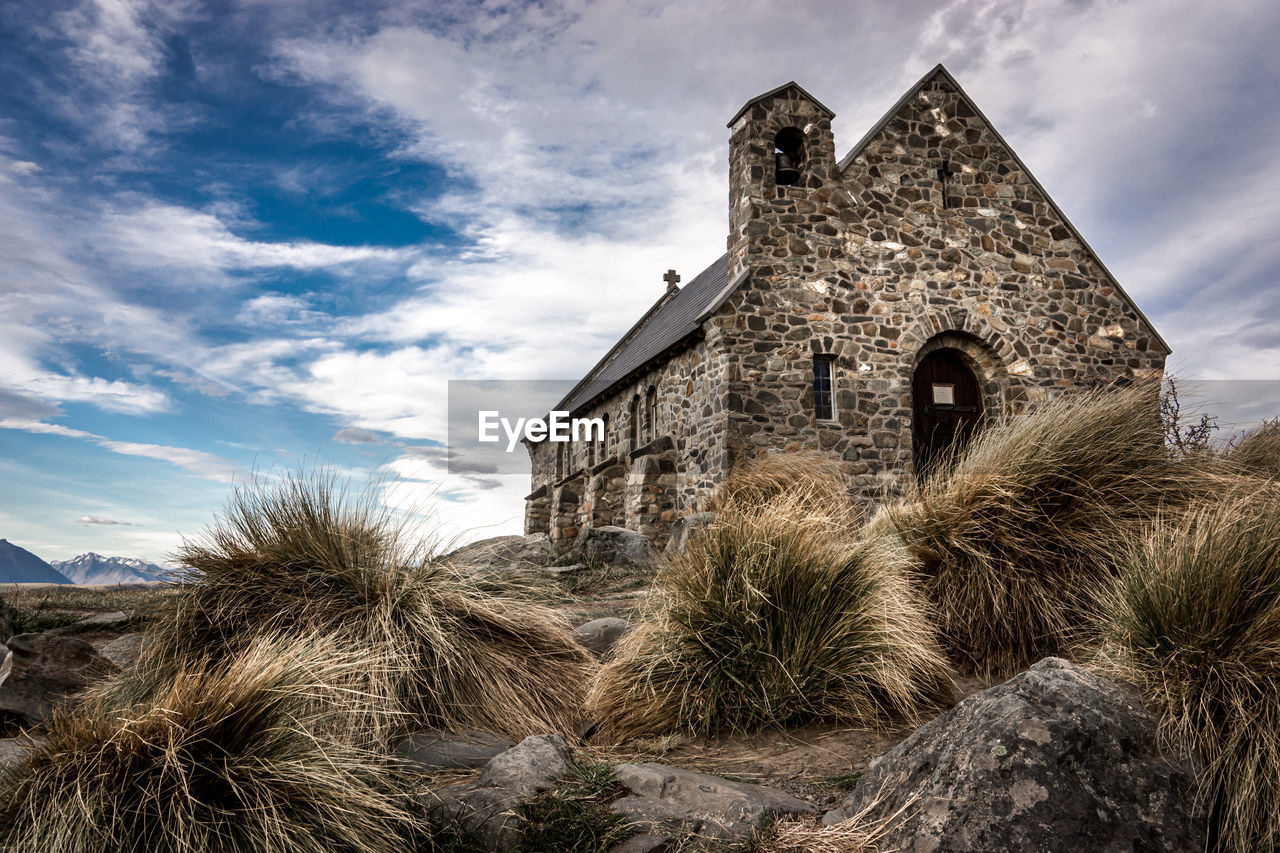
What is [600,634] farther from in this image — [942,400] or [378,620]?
[942,400]

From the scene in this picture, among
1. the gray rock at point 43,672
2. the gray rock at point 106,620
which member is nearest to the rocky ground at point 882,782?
the gray rock at point 43,672

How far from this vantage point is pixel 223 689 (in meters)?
3.31

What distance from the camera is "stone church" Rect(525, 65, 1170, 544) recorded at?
13328mm

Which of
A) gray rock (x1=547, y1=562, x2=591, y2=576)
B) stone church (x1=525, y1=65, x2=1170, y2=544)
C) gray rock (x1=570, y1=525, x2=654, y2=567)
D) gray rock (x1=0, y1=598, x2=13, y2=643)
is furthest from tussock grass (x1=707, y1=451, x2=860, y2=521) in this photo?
gray rock (x1=0, y1=598, x2=13, y2=643)

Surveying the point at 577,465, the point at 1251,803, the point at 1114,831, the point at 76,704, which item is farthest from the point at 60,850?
the point at 577,465

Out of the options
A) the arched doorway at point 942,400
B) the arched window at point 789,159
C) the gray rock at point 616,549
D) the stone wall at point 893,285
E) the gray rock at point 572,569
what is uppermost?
the arched window at point 789,159

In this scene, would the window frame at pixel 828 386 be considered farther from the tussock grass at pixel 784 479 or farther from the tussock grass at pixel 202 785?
the tussock grass at pixel 202 785

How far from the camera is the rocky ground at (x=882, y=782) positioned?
3.18m

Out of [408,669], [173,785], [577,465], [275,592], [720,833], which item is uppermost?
[577,465]

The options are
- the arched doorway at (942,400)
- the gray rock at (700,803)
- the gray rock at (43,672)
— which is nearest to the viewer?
the gray rock at (700,803)

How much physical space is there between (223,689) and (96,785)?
1.65 ft

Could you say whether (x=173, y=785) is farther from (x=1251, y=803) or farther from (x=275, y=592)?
(x=1251, y=803)

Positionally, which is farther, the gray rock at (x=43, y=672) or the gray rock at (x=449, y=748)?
the gray rock at (x=43, y=672)

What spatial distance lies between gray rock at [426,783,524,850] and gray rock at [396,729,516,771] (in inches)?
17.6
